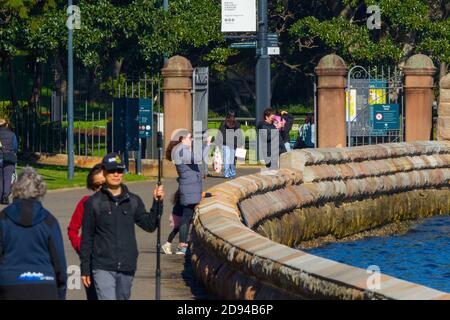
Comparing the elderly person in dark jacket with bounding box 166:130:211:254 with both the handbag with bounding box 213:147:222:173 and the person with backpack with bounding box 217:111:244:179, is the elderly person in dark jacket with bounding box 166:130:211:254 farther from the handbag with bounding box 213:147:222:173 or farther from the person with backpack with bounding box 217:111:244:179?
the person with backpack with bounding box 217:111:244:179

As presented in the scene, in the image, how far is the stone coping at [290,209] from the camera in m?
10.1

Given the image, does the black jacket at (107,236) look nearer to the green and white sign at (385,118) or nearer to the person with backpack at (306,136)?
the green and white sign at (385,118)

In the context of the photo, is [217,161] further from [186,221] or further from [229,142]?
[186,221]

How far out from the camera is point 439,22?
57.3m

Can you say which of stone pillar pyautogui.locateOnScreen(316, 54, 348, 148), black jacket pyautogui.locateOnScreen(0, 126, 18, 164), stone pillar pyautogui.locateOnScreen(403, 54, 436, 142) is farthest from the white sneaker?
stone pillar pyautogui.locateOnScreen(403, 54, 436, 142)

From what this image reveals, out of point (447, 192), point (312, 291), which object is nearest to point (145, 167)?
point (447, 192)

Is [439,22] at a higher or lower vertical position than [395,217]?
higher

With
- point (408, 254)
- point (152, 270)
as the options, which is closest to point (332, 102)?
point (408, 254)

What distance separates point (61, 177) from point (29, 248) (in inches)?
838

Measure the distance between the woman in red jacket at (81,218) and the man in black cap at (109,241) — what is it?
0.12 m

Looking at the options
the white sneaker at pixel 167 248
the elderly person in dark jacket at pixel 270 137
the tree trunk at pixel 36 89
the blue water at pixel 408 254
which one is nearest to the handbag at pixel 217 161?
the elderly person in dark jacket at pixel 270 137

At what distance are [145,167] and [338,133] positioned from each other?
4.36 meters

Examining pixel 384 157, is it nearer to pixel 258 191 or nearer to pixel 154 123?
pixel 258 191

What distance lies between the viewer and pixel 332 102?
3128cm
